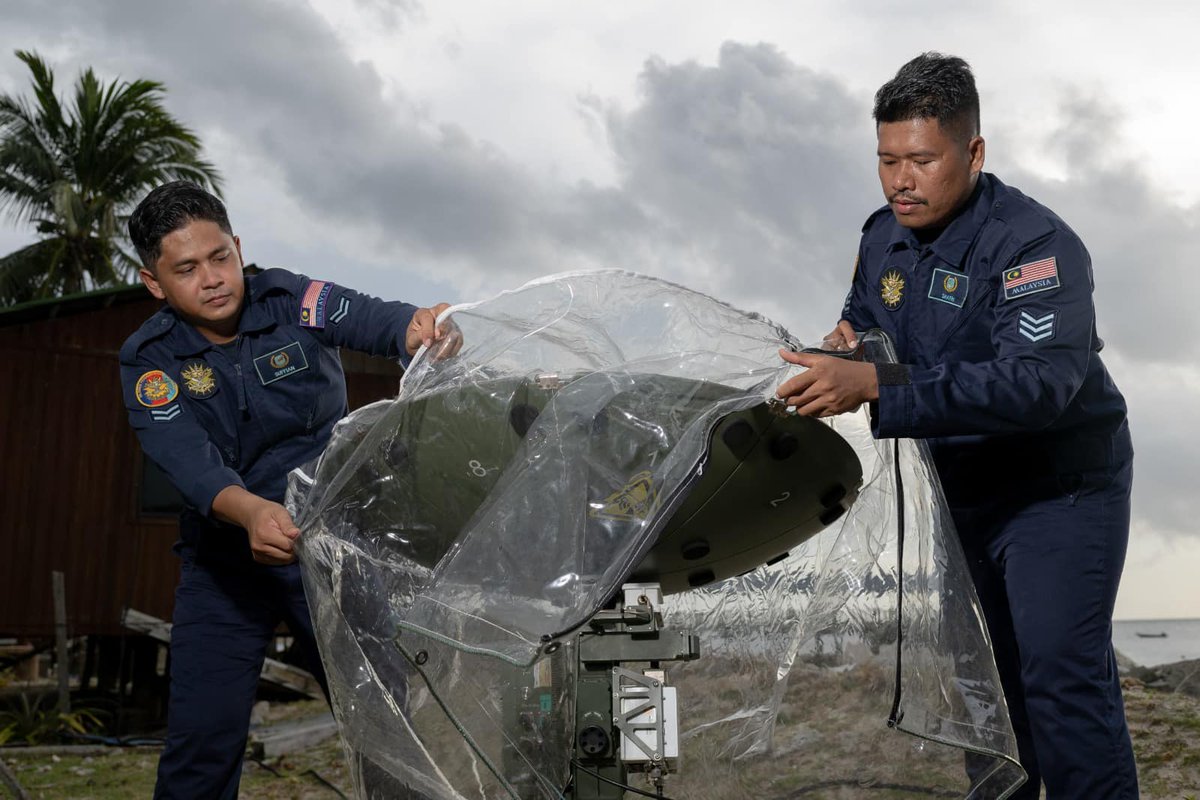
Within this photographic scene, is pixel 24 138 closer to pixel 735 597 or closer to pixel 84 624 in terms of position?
pixel 84 624

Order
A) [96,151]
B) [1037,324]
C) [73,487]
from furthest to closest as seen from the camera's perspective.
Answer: [96,151] < [73,487] < [1037,324]

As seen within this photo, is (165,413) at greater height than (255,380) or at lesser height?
lesser

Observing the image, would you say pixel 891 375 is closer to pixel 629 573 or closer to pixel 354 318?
pixel 629 573

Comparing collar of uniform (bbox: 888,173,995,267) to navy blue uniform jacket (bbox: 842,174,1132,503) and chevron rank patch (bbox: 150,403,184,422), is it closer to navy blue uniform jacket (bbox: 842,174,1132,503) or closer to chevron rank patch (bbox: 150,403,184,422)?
navy blue uniform jacket (bbox: 842,174,1132,503)

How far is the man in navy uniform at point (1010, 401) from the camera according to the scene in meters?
2.17

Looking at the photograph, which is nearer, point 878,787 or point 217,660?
point 878,787

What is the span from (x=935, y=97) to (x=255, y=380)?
195cm

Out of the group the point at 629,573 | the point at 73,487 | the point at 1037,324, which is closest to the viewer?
the point at 629,573

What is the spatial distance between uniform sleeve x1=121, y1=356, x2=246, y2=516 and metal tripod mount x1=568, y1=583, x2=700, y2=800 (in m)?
1.22

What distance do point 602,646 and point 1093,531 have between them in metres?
1.17

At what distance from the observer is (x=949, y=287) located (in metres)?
2.61

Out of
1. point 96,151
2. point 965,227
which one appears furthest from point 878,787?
point 96,151

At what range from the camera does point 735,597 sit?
2.60 metres

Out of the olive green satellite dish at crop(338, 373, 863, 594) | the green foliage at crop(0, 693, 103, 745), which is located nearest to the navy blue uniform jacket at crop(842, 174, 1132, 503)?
the olive green satellite dish at crop(338, 373, 863, 594)
